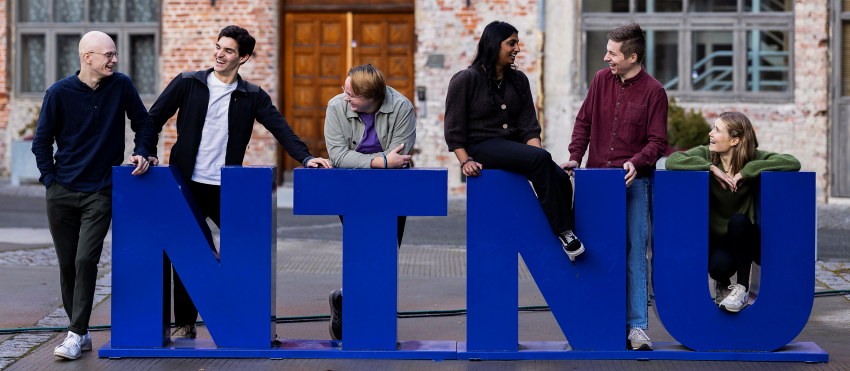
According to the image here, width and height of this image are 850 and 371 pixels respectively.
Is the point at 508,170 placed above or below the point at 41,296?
above

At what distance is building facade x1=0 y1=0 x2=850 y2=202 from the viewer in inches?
584

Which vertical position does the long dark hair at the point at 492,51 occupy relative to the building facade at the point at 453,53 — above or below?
below

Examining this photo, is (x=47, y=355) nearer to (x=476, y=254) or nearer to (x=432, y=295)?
(x=476, y=254)

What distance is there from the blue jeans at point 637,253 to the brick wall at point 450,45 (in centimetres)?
959

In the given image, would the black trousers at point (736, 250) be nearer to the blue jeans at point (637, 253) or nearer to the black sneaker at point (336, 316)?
the blue jeans at point (637, 253)

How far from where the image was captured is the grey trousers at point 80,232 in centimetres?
593

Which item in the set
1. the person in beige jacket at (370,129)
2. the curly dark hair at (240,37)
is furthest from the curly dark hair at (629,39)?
the curly dark hair at (240,37)

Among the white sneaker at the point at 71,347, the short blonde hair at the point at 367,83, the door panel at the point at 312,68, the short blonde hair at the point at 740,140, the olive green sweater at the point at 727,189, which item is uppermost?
the door panel at the point at 312,68

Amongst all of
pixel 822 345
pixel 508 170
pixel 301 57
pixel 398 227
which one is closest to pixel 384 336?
pixel 398 227

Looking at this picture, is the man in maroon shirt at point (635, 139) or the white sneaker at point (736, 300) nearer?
the white sneaker at point (736, 300)

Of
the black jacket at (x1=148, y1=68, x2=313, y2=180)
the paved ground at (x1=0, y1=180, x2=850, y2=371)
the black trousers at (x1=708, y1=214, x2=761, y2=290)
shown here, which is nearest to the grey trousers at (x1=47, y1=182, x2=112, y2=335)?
the paved ground at (x1=0, y1=180, x2=850, y2=371)

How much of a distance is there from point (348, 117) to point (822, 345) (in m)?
2.65

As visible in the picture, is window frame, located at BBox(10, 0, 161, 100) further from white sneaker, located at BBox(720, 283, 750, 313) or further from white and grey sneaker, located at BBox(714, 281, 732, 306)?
white sneaker, located at BBox(720, 283, 750, 313)

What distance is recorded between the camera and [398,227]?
6219 mm
